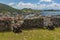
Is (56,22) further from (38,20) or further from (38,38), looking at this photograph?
(38,38)

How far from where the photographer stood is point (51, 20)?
3173 centimetres

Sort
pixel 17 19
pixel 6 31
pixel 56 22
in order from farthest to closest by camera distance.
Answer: pixel 56 22, pixel 17 19, pixel 6 31

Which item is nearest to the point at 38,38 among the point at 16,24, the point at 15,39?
the point at 15,39

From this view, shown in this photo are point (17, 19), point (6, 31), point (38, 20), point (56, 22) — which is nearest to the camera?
point (6, 31)

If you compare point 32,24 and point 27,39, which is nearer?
point 27,39

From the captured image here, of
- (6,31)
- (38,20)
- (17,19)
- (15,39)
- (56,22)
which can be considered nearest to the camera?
(15,39)

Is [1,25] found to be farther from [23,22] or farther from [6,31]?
[23,22]

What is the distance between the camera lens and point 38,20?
1177 inches

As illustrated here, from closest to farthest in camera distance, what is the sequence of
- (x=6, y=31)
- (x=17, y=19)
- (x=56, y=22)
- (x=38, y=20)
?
(x=6, y=31)
(x=17, y=19)
(x=38, y=20)
(x=56, y=22)

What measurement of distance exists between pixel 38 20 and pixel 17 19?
13.0 ft

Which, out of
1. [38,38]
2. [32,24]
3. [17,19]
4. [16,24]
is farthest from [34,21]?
[38,38]

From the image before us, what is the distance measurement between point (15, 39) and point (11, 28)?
5.82 m

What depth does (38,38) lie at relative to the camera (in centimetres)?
2112

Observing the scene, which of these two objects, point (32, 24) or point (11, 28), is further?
point (32, 24)
